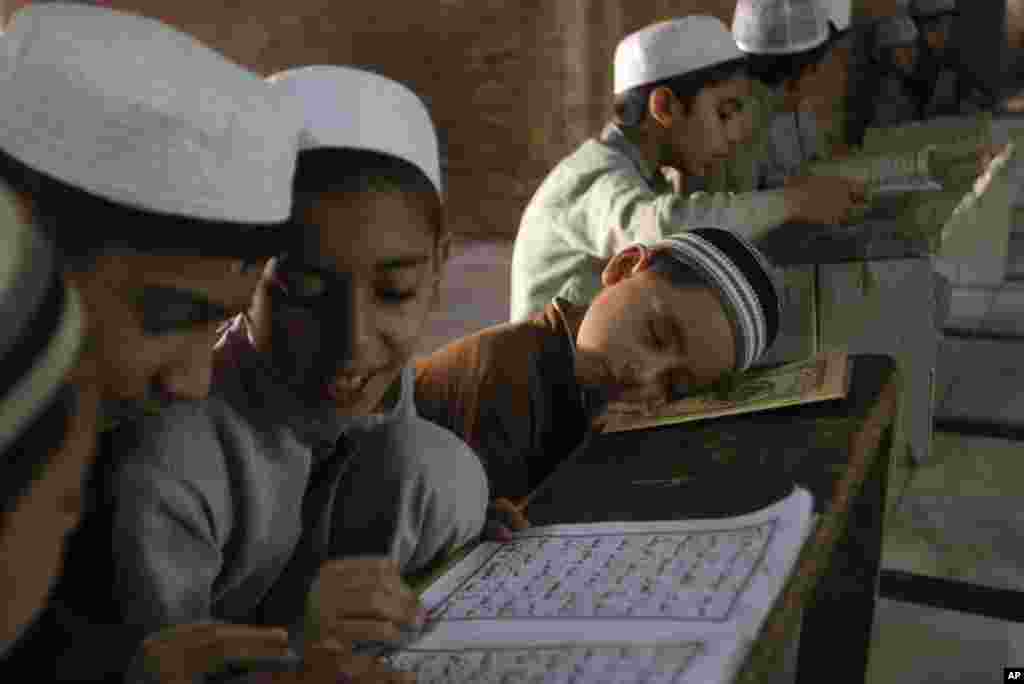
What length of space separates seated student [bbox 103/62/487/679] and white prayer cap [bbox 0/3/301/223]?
202 mm

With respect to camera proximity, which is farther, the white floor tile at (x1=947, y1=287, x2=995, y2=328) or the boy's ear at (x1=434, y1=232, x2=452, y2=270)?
the white floor tile at (x1=947, y1=287, x2=995, y2=328)

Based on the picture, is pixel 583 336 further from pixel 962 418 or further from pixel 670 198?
pixel 962 418

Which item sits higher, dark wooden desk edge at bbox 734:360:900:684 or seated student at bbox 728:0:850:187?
seated student at bbox 728:0:850:187

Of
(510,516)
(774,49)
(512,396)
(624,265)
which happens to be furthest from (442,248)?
(774,49)

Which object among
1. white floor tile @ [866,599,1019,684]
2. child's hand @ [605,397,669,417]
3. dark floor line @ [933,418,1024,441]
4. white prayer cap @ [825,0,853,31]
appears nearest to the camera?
child's hand @ [605,397,669,417]

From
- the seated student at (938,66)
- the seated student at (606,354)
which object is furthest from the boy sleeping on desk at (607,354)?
the seated student at (938,66)

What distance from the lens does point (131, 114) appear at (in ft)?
2.33

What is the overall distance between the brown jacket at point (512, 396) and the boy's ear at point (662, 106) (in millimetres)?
1003

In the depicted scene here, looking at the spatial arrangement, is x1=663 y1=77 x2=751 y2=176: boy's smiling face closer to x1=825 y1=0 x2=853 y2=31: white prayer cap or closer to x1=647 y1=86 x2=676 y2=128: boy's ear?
x1=647 y1=86 x2=676 y2=128: boy's ear

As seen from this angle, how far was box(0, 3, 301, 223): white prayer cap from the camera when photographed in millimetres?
704

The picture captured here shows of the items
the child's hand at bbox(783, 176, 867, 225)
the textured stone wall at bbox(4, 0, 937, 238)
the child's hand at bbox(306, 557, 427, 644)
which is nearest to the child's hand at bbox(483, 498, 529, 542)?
the child's hand at bbox(306, 557, 427, 644)

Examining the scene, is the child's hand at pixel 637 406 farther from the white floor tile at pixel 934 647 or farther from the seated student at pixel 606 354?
the white floor tile at pixel 934 647

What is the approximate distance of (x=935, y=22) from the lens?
7418 mm

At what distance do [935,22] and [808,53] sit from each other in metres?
4.33
